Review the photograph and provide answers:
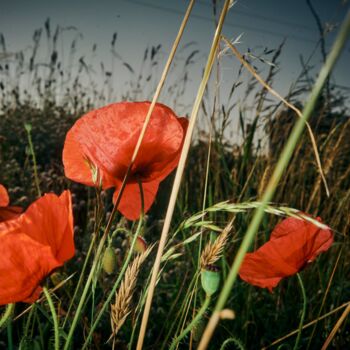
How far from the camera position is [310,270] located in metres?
1.54

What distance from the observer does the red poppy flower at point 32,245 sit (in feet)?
1.47

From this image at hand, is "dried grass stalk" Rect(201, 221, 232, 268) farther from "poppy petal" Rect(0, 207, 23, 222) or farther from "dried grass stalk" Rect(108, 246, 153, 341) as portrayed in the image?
"poppy petal" Rect(0, 207, 23, 222)

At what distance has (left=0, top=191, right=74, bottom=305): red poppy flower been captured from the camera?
0.45 m

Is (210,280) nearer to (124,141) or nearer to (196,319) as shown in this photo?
(196,319)

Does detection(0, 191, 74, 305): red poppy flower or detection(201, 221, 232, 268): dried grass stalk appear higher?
detection(201, 221, 232, 268): dried grass stalk

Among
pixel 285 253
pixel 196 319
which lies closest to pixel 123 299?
pixel 196 319

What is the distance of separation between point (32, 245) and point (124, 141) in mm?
Result: 156

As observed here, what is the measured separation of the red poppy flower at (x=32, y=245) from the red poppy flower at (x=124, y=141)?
7 centimetres

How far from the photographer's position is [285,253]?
0.63 metres

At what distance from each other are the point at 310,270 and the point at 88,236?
775 millimetres

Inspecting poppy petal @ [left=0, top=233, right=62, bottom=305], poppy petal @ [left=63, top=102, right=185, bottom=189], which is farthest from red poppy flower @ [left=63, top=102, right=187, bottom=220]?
poppy petal @ [left=0, top=233, right=62, bottom=305]

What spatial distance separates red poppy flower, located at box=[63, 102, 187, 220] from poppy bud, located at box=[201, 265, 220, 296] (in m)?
0.15

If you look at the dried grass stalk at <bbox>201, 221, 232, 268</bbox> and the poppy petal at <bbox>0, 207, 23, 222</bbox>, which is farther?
the poppy petal at <bbox>0, 207, 23, 222</bbox>

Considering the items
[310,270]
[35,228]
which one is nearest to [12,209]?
[35,228]
